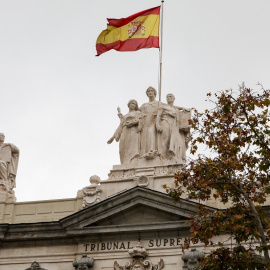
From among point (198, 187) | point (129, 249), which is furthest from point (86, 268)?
point (198, 187)

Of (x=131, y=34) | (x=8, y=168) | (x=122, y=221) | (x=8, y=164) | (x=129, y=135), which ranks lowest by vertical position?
(x=122, y=221)

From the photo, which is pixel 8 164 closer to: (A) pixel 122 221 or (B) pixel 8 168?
(B) pixel 8 168

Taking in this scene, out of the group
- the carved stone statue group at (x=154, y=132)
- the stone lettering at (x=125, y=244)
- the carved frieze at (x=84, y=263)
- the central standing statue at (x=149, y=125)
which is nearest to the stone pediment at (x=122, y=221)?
the stone lettering at (x=125, y=244)

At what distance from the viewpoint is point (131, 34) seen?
3416 cm

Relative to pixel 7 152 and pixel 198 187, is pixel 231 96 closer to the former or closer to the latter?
pixel 198 187

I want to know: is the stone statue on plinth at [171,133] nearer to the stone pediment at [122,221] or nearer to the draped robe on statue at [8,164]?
the stone pediment at [122,221]

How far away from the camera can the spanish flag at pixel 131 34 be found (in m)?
34.0

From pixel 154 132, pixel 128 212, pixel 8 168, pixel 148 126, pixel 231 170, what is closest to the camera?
pixel 231 170

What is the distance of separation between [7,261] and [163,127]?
802 centimetres

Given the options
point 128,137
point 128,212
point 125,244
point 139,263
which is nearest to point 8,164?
point 128,137

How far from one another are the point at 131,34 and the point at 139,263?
34.3 ft

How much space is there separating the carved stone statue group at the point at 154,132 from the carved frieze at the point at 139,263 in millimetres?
3999

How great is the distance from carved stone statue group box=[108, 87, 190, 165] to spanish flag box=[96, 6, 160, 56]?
2.34 m

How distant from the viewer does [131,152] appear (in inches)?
1249
